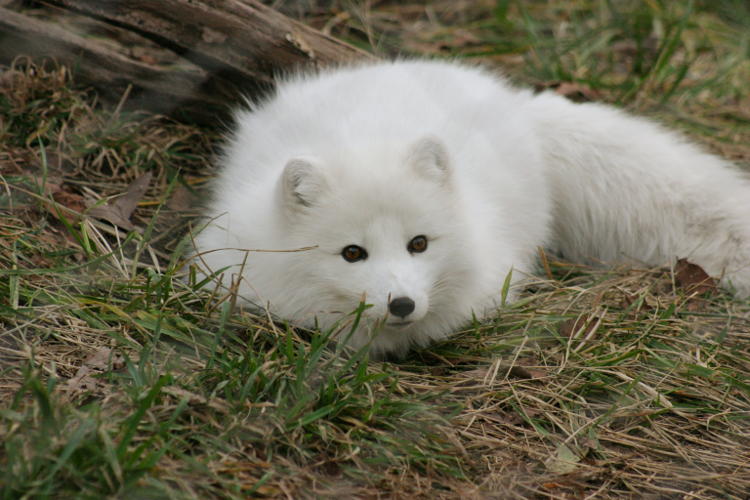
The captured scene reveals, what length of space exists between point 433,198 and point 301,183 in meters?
0.61

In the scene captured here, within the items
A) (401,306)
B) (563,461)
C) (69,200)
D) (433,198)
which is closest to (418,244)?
(433,198)

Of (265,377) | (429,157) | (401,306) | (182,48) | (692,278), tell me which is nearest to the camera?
(265,377)

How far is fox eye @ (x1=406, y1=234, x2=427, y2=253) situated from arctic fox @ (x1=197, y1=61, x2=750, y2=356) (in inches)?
0.9

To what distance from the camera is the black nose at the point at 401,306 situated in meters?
3.21

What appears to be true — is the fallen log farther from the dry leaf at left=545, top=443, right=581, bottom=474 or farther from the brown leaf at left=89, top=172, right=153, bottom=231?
the dry leaf at left=545, top=443, right=581, bottom=474

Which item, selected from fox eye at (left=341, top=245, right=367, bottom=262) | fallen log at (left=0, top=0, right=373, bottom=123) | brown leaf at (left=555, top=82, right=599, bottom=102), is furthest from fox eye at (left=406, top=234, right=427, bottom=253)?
brown leaf at (left=555, top=82, right=599, bottom=102)

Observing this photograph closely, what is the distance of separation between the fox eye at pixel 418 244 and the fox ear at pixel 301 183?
46 centimetres

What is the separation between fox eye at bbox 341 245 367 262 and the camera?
3.41 metres

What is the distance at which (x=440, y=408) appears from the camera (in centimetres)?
321

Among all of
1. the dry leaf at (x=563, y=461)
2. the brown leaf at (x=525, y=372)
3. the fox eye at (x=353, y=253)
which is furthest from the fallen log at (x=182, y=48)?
the dry leaf at (x=563, y=461)

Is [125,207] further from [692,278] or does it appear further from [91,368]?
[692,278]

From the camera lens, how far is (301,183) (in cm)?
343

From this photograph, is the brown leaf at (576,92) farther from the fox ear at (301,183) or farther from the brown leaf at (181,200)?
the fox ear at (301,183)

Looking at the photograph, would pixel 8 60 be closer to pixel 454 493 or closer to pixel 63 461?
pixel 63 461
